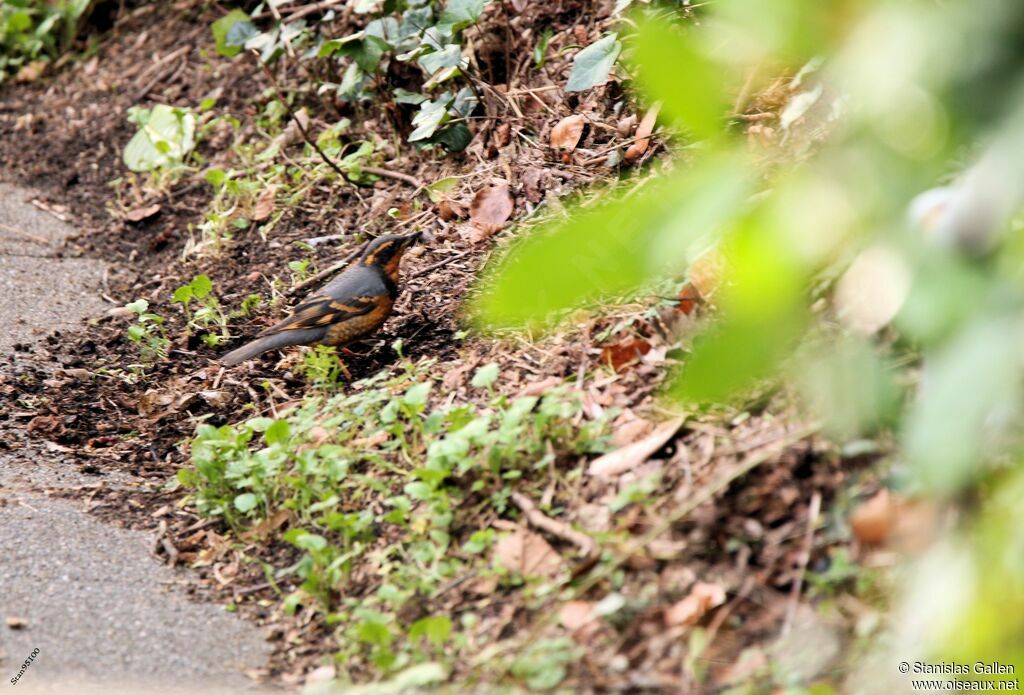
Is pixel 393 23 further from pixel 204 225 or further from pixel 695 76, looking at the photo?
pixel 695 76

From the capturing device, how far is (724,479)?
3.24m

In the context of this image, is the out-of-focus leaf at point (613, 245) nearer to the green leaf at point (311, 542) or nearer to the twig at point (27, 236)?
the green leaf at point (311, 542)

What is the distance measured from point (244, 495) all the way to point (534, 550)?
1.33 m

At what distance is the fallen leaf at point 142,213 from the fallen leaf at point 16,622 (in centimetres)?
413

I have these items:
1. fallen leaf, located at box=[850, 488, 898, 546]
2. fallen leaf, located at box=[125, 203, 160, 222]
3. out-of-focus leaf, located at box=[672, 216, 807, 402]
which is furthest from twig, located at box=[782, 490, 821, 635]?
fallen leaf, located at box=[125, 203, 160, 222]

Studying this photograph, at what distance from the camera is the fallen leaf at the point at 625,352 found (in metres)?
4.29

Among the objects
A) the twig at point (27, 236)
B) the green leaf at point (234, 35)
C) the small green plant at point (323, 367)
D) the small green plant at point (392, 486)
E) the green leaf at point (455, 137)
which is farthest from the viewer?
the green leaf at point (234, 35)

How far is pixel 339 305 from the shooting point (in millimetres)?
5570

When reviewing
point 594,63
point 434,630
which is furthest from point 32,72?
point 434,630

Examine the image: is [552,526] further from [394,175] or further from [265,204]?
[265,204]

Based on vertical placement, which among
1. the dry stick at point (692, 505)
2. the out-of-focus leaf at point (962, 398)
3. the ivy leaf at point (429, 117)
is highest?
the out-of-focus leaf at point (962, 398)

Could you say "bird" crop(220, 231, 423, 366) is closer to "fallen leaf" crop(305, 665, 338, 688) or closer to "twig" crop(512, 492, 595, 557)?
"twig" crop(512, 492, 595, 557)

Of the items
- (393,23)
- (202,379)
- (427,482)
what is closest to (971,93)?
(427,482)

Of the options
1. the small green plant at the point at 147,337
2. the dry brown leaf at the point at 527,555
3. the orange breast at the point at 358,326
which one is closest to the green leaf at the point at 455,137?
the orange breast at the point at 358,326
